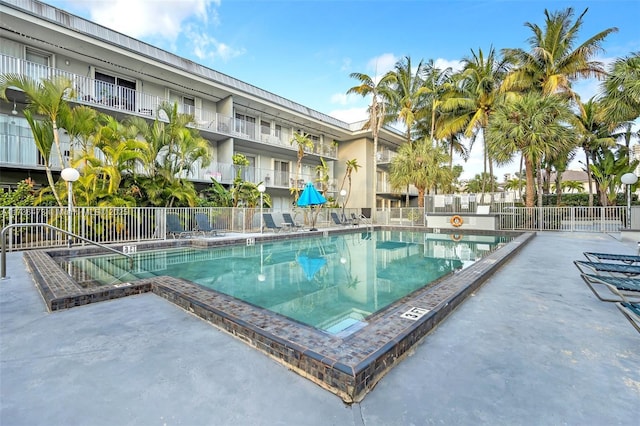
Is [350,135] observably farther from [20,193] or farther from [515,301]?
[515,301]

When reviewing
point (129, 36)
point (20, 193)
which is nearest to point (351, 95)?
point (129, 36)

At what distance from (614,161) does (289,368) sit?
993 inches

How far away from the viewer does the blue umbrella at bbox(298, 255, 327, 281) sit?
700 cm

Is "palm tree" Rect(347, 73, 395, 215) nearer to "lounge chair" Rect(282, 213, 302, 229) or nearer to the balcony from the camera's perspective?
the balcony

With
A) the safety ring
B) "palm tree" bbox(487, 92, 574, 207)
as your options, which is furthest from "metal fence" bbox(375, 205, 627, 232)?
"palm tree" bbox(487, 92, 574, 207)

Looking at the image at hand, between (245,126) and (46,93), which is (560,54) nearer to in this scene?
(245,126)

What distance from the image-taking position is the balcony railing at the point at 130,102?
1209cm

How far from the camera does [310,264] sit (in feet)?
26.9

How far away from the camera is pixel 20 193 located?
33.5 feet

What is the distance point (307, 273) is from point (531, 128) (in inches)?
573

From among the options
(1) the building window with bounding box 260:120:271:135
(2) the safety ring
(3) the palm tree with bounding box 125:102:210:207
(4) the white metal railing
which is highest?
(1) the building window with bounding box 260:120:271:135

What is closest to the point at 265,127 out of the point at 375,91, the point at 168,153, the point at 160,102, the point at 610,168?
the point at 160,102

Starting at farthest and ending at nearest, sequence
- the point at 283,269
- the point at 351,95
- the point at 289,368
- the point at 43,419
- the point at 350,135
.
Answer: the point at 350,135 < the point at 351,95 < the point at 283,269 < the point at 289,368 < the point at 43,419

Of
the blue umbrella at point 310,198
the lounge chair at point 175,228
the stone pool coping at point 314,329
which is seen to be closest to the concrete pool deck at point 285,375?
the stone pool coping at point 314,329
